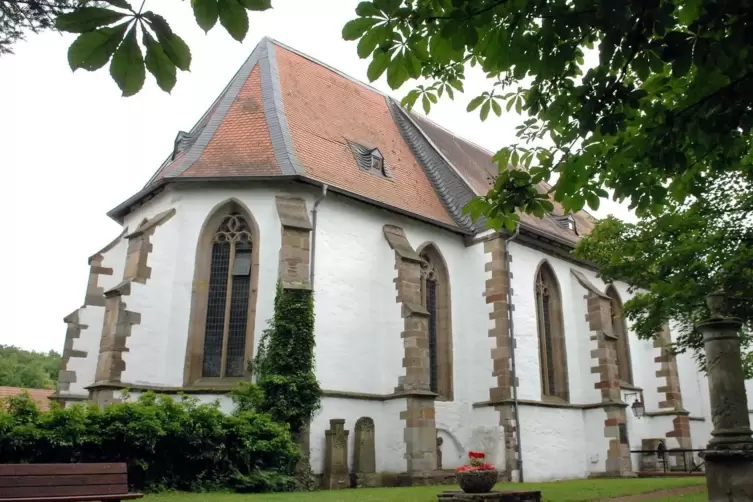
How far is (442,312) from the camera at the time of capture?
701 inches

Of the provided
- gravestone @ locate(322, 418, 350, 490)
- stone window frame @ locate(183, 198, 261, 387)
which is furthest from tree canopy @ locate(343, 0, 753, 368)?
stone window frame @ locate(183, 198, 261, 387)

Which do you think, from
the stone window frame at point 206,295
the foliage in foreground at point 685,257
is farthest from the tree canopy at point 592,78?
the stone window frame at point 206,295

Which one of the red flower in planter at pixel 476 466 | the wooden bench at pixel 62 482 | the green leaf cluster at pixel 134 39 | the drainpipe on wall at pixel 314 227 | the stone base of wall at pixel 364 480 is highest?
the drainpipe on wall at pixel 314 227

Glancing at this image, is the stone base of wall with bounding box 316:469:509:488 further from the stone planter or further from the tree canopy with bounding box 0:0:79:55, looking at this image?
the tree canopy with bounding box 0:0:79:55

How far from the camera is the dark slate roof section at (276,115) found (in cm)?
1548

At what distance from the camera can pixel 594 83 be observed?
450cm

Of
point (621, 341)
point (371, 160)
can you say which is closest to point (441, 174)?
point (371, 160)

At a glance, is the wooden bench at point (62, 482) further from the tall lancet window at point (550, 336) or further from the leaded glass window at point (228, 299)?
the tall lancet window at point (550, 336)

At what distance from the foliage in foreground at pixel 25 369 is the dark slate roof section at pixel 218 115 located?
Answer: 129ft

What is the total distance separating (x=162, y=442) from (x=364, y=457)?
182 inches

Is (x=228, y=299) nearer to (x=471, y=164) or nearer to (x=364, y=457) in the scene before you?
(x=364, y=457)

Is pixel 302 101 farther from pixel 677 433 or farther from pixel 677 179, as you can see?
pixel 677 433

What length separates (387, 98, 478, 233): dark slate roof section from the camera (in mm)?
19020

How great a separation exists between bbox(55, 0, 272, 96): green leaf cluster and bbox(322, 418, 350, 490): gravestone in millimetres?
12195
